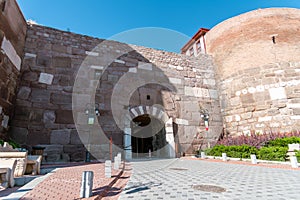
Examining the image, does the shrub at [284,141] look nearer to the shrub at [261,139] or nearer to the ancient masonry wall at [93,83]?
the shrub at [261,139]

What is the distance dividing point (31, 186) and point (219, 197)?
→ 2390 millimetres

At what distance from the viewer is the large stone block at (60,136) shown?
6.15 meters

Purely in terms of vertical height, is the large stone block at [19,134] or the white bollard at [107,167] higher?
the large stone block at [19,134]

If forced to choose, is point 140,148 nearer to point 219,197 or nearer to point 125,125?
point 125,125

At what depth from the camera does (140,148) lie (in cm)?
1224

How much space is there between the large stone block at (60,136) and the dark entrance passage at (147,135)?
3452 mm

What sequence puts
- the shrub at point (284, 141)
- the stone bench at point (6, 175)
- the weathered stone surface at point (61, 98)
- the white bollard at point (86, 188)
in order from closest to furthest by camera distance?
the white bollard at point (86, 188) → the stone bench at point (6, 175) → the shrub at point (284, 141) → the weathered stone surface at point (61, 98)

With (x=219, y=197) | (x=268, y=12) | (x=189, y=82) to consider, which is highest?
(x=268, y=12)

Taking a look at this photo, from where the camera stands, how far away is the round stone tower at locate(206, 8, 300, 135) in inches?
307

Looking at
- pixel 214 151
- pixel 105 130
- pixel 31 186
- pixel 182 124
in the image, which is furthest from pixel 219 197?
pixel 182 124

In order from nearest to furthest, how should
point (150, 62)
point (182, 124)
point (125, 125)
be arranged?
point (125, 125)
point (182, 124)
point (150, 62)

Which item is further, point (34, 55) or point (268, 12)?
point (268, 12)

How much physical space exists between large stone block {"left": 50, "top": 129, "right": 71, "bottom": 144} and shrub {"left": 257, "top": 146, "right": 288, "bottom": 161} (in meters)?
6.49

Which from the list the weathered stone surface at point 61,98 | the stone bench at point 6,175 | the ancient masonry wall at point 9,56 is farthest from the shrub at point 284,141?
the ancient masonry wall at point 9,56
